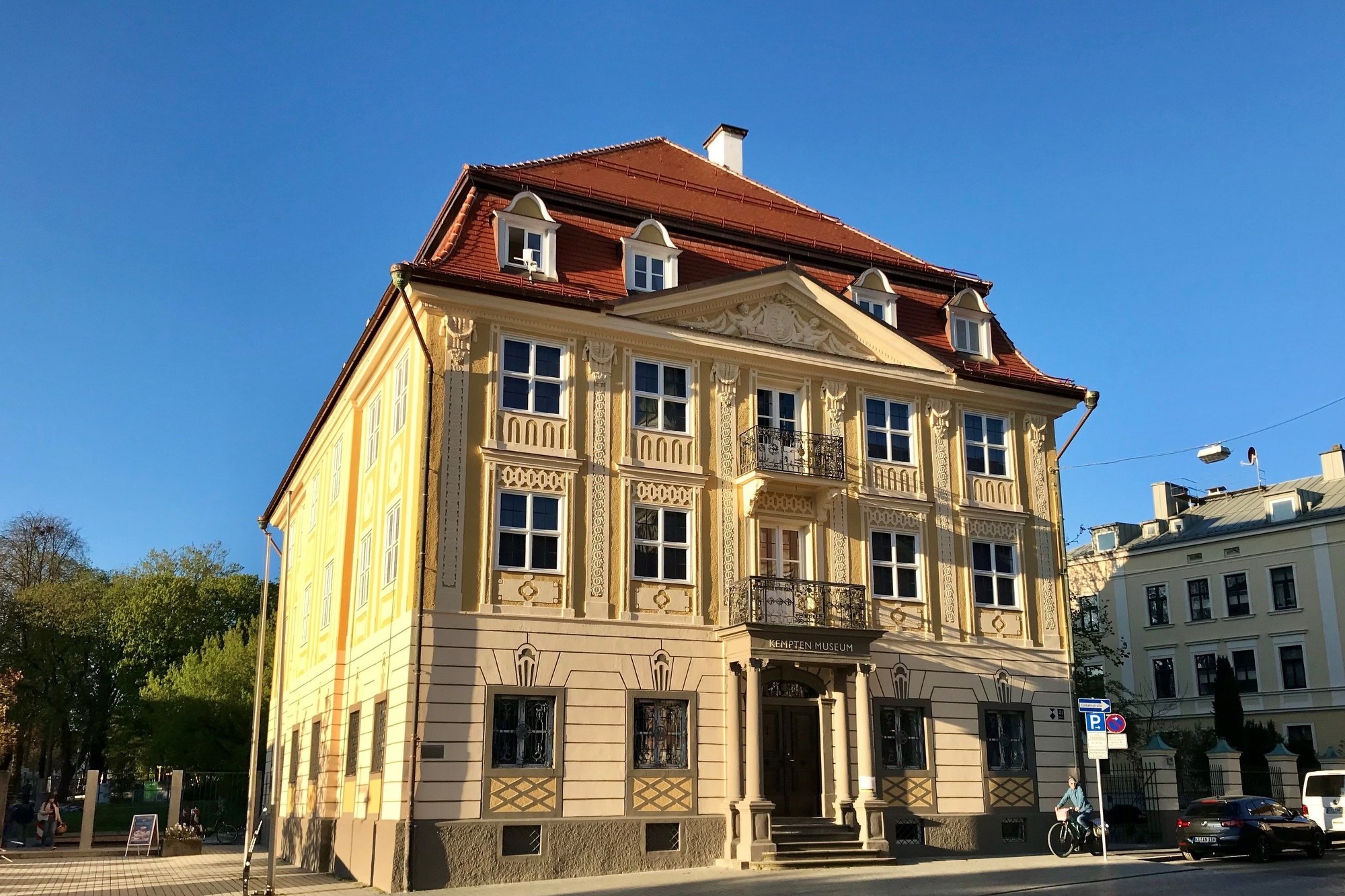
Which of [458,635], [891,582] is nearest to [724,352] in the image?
[891,582]

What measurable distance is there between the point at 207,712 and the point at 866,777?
36.6m

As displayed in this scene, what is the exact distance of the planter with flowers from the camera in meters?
35.1

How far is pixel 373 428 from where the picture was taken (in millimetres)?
28000

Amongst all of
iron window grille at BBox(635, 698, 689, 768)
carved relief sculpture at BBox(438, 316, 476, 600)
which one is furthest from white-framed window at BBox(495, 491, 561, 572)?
iron window grille at BBox(635, 698, 689, 768)

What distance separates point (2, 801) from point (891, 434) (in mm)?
25109

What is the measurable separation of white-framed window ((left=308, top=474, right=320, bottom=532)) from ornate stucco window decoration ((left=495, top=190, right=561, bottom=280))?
14.4m

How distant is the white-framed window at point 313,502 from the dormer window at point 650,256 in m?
14.7

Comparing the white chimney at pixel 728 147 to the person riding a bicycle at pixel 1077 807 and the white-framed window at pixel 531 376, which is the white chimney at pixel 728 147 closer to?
the white-framed window at pixel 531 376

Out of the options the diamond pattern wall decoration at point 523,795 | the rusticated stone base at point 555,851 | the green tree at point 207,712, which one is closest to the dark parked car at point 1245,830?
the rusticated stone base at point 555,851

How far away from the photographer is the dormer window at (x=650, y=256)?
25.8m

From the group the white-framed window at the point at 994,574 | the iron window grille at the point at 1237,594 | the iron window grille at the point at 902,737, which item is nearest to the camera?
the iron window grille at the point at 902,737

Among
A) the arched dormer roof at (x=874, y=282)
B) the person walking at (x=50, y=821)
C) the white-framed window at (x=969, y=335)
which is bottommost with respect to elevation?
the person walking at (x=50, y=821)

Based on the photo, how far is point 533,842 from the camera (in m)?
21.6

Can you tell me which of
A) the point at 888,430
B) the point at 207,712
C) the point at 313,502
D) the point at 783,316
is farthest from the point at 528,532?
the point at 207,712
